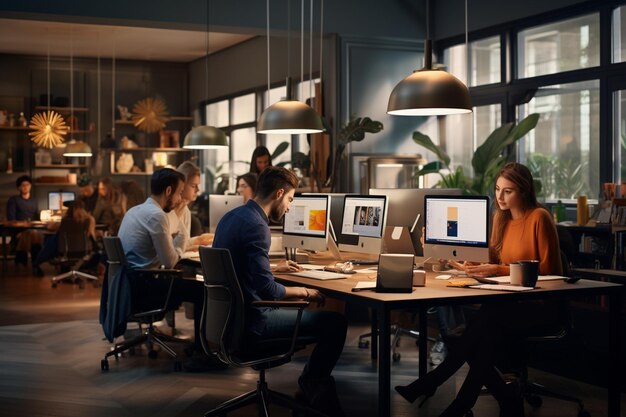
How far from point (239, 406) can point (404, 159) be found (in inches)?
182

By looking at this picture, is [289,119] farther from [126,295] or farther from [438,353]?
[438,353]

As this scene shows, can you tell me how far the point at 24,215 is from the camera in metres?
12.4

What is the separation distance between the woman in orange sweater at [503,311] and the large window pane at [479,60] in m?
3.66

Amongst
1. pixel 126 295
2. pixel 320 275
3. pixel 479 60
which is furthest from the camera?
pixel 479 60

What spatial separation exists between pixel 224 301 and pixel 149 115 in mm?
10444

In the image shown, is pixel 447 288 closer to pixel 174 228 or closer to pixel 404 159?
pixel 174 228

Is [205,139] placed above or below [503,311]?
above

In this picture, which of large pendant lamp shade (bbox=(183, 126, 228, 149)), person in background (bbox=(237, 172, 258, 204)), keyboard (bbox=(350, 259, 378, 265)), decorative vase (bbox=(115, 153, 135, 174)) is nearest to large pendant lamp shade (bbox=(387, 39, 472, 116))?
keyboard (bbox=(350, 259, 378, 265))

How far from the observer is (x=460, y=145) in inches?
347

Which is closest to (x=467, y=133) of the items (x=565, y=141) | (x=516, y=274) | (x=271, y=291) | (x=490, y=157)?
(x=565, y=141)

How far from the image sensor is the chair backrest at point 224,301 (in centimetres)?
405

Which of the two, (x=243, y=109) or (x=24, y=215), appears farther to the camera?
(x=243, y=109)

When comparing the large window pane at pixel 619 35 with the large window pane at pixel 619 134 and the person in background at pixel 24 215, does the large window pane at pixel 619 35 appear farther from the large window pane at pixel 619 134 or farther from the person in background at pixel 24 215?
the person in background at pixel 24 215

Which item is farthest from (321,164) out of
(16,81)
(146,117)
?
(16,81)
